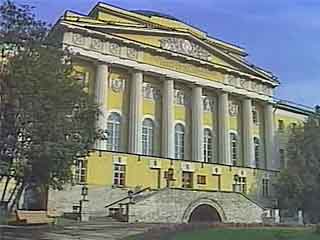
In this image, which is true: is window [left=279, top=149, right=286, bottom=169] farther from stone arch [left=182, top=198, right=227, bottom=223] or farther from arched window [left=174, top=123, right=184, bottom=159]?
stone arch [left=182, top=198, right=227, bottom=223]

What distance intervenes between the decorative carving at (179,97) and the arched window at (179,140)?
210 cm

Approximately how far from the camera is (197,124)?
49.7 metres

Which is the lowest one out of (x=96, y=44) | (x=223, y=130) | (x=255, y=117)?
(x=223, y=130)

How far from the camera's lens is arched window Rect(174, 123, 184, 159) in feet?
163

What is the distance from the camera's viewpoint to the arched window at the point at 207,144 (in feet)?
169

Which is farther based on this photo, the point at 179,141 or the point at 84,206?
the point at 179,141

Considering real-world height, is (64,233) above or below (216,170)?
below

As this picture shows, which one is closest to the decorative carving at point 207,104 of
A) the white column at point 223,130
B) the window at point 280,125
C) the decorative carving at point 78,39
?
the white column at point 223,130

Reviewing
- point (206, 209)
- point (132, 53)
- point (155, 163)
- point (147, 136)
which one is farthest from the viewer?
point (147, 136)

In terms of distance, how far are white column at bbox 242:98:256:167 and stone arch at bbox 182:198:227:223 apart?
537 inches

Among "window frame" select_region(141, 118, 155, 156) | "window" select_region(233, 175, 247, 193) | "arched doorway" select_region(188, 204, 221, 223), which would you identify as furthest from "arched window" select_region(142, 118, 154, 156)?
"arched doorway" select_region(188, 204, 221, 223)

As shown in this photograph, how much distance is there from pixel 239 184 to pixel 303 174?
568 cm

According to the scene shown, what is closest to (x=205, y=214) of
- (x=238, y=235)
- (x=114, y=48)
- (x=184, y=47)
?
(x=114, y=48)

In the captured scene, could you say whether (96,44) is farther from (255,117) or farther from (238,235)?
(238,235)
